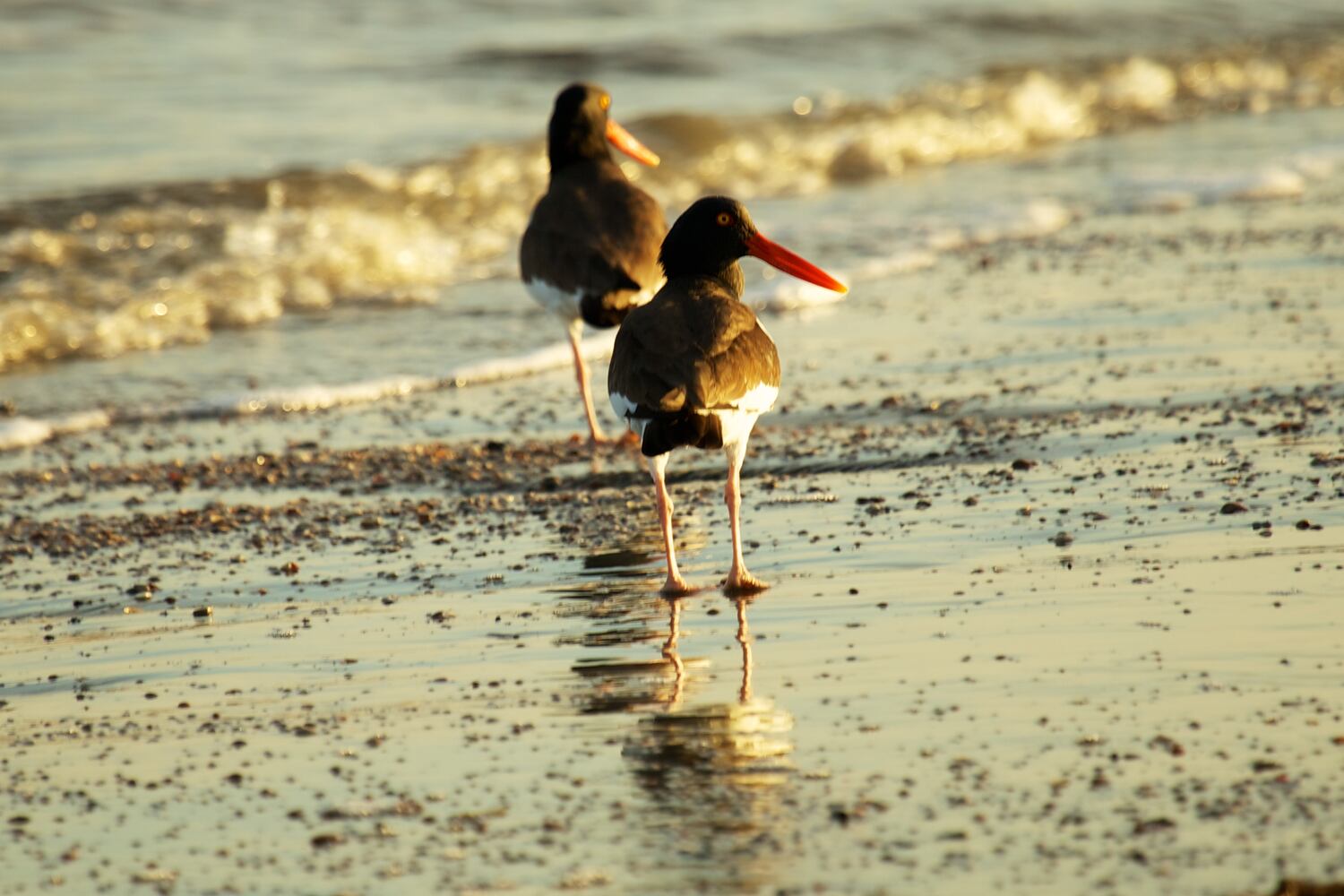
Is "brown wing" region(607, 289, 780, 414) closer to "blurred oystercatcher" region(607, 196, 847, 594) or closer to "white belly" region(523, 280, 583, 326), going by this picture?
"blurred oystercatcher" region(607, 196, 847, 594)

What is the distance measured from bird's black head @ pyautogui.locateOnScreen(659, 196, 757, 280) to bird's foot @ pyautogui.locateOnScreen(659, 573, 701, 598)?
4.00 feet

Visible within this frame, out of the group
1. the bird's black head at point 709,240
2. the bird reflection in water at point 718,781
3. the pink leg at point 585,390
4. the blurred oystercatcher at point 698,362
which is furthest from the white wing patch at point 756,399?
the pink leg at point 585,390

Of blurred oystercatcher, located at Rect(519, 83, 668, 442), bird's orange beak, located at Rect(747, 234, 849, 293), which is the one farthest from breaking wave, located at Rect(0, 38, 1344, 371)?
bird's orange beak, located at Rect(747, 234, 849, 293)

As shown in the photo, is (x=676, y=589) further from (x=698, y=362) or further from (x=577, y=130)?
(x=577, y=130)

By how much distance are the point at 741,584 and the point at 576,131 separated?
169 inches

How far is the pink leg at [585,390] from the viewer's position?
8508 mm

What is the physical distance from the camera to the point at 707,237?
6707 millimetres

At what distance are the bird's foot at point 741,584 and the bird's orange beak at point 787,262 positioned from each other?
4.25 ft

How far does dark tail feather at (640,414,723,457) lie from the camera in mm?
5875

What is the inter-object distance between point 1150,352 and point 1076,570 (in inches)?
133

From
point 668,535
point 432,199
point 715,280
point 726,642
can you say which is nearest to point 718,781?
point 726,642

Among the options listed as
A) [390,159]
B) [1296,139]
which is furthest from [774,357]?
[1296,139]

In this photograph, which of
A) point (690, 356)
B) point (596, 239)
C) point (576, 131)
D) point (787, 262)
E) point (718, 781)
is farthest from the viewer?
point (576, 131)

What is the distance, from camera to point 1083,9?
2502 centimetres
